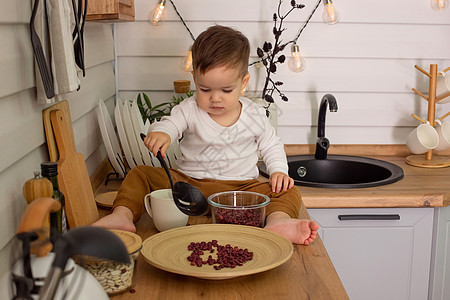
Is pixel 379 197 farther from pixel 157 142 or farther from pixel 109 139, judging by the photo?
pixel 109 139

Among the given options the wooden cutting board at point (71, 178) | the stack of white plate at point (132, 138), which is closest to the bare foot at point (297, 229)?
the wooden cutting board at point (71, 178)

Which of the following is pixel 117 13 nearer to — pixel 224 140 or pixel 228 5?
pixel 224 140

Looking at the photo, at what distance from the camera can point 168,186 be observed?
1.78 m

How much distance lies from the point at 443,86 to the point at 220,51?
1229mm

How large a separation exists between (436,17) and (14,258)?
2.40 meters

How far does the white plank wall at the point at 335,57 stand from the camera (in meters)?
2.53

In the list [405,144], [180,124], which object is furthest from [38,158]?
[405,144]

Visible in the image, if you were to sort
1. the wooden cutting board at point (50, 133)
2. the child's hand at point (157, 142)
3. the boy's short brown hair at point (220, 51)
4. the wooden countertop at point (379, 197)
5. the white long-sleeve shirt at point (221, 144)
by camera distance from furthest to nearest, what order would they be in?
the wooden countertop at point (379, 197), the white long-sleeve shirt at point (221, 144), the boy's short brown hair at point (220, 51), the child's hand at point (157, 142), the wooden cutting board at point (50, 133)

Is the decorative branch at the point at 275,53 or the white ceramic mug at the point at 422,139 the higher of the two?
the decorative branch at the point at 275,53

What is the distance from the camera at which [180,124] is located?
6.13ft

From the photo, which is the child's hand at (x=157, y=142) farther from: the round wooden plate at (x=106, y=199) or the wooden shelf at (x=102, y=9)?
the wooden shelf at (x=102, y=9)

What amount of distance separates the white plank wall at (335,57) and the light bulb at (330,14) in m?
0.05

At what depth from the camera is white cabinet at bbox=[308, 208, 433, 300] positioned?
209 centimetres

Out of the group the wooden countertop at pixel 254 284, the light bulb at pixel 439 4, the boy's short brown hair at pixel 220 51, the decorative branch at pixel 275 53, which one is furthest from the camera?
the light bulb at pixel 439 4
